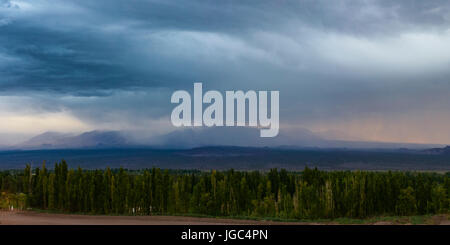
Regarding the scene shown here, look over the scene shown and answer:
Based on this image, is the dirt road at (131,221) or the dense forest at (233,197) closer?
the dirt road at (131,221)

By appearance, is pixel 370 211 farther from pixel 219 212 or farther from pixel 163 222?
pixel 163 222

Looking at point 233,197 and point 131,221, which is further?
point 233,197

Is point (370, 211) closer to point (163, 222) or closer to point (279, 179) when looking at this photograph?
point (279, 179)

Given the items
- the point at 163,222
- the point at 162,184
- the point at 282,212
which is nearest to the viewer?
the point at 163,222

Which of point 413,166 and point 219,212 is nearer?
point 219,212

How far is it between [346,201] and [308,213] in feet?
17.2

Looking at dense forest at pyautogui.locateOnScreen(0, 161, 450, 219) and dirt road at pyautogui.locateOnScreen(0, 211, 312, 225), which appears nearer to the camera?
dirt road at pyautogui.locateOnScreen(0, 211, 312, 225)

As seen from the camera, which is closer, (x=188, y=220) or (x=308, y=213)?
(x=188, y=220)

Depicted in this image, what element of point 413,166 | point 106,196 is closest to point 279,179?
point 106,196

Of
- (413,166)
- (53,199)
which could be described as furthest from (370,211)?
(413,166)

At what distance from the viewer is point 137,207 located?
179ft

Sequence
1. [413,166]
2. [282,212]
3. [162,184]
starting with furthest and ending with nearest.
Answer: [413,166], [162,184], [282,212]

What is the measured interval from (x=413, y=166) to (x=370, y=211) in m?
148

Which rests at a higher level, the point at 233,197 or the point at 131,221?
the point at 233,197
